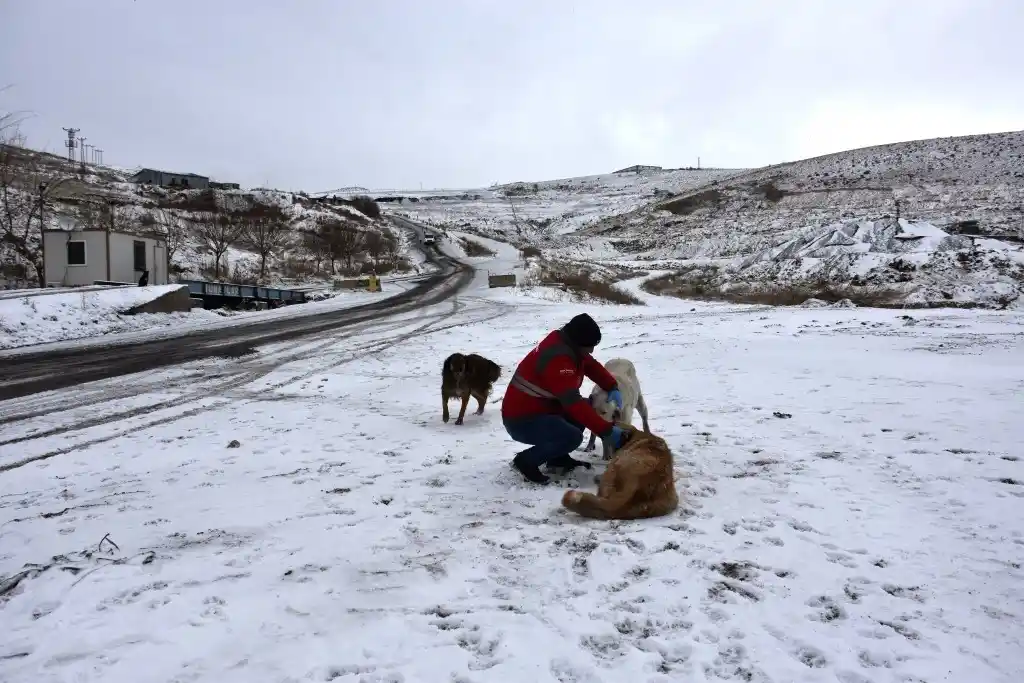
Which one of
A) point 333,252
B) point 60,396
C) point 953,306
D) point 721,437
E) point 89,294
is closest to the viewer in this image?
point 721,437

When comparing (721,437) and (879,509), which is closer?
(879,509)

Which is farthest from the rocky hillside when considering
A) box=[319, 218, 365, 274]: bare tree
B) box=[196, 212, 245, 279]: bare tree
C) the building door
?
the building door

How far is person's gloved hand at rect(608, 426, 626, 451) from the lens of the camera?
196 inches

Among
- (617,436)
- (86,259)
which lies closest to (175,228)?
(86,259)

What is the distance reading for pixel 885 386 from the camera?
845cm

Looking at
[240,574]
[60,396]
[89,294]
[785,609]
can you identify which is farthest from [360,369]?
[89,294]

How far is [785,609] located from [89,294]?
20409 mm

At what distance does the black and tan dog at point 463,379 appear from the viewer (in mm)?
7720

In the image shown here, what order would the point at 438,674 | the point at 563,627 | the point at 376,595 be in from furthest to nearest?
1. the point at 376,595
2. the point at 563,627
3. the point at 438,674

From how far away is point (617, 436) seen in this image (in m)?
5.03

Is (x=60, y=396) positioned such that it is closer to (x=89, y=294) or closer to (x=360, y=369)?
(x=360, y=369)

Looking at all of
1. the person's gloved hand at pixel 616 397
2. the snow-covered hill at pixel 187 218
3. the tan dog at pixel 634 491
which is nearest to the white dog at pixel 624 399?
the person's gloved hand at pixel 616 397

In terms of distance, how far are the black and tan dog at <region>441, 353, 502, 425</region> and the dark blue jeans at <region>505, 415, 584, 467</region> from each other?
2.47 metres

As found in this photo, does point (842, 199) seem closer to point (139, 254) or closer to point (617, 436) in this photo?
point (139, 254)
